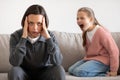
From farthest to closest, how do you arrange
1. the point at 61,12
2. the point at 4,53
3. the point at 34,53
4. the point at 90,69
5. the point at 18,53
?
the point at 61,12 → the point at 4,53 → the point at 90,69 → the point at 34,53 → the point at 18,53

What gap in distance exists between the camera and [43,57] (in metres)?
2.05

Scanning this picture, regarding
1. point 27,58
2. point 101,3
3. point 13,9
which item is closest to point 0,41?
point 13,9

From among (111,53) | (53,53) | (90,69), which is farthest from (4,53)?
(111,53)

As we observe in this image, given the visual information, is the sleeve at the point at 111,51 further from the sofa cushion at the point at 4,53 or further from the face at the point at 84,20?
the sofa cushion at the point at 4,53

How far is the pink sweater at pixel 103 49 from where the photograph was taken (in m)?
2.30

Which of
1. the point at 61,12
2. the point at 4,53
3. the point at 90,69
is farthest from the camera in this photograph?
the point at 61,12

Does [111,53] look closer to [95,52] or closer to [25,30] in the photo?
[95,52]

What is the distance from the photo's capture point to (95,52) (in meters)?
2.38

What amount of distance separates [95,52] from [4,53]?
838mm

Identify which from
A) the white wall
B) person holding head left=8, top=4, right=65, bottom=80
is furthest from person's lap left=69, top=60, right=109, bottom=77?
the white wall

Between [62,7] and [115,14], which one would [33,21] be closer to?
[62,7]

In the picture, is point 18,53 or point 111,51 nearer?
point 18,53

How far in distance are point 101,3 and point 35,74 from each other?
127 centimetres

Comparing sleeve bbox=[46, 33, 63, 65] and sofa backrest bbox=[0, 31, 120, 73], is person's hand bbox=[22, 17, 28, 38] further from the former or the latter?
sofa backrest bbox=[0, 31, 120, 73]
